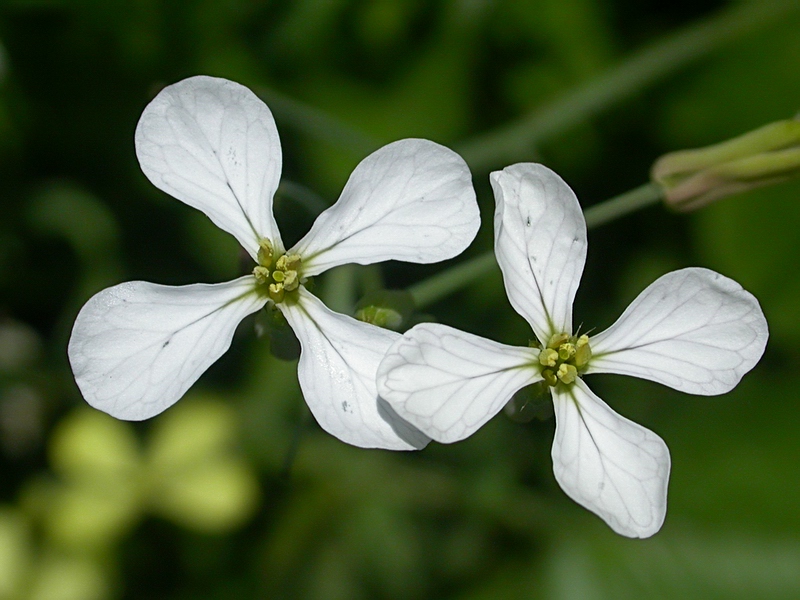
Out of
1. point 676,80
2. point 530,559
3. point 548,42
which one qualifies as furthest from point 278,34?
point 530,559

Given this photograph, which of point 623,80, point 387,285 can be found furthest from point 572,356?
point 623,80

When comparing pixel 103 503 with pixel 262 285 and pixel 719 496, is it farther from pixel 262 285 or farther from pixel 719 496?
pixel 719 496

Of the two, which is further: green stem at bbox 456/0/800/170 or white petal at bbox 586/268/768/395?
green stem at bbox 456/0/800/170

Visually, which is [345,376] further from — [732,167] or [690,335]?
[732,167]

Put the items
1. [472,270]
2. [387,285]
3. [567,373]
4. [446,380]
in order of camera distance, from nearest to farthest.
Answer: [446,380] < [567,373] < [472,270] < [387,285]

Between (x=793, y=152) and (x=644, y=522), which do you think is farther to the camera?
(x=793, y=152)

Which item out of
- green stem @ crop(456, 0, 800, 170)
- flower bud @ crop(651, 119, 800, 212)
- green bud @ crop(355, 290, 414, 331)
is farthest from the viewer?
green stem @ crop(456, 0, 800, 170)

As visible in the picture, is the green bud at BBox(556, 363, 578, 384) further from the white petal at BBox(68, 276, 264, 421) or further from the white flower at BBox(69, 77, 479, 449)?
the white petal at BBox(68, 276, 264, 421)

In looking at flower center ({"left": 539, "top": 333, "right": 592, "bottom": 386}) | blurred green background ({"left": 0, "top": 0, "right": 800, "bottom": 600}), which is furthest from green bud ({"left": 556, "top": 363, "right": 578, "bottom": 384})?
blurred green background ({"left": 0, "top": 0, "right": 800, "bottom": 600})
